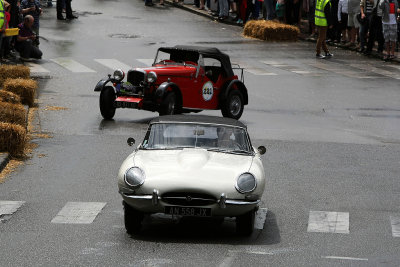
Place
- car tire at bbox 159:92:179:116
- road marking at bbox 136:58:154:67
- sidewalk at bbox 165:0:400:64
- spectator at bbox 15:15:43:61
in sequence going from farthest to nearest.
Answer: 1. sidewalk at bbox 165:0:400:64
2. road marking at bbox 136:58:154:67
3. spectator at bbox 15:15:43:61
4. car tire at bbox 159:92:179:116

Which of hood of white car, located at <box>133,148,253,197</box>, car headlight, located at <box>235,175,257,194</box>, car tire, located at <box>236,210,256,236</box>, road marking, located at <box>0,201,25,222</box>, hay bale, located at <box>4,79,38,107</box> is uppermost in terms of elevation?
hood of white car, located at <box>133,148,253,197</box>

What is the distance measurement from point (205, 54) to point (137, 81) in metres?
1.79

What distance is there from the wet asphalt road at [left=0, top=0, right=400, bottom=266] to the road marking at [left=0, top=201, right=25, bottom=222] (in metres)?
0.15

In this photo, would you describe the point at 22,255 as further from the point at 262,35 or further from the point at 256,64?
the point at 262,35

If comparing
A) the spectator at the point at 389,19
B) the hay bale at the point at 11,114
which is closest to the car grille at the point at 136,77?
the hay bale at the point at 11,114

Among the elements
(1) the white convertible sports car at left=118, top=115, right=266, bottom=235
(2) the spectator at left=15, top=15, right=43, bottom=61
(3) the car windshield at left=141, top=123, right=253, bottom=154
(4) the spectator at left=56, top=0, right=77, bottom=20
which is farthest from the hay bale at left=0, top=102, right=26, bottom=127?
(4) the spectator at left=56, top=0, right=77, bottom=20

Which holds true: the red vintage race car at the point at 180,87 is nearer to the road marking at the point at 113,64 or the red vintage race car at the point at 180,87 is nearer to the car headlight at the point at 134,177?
the road marking at the point at 113,64

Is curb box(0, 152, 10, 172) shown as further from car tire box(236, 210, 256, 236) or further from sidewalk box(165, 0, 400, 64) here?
sidewalk box(165, 0, 400, 64)

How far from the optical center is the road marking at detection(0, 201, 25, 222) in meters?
14.2

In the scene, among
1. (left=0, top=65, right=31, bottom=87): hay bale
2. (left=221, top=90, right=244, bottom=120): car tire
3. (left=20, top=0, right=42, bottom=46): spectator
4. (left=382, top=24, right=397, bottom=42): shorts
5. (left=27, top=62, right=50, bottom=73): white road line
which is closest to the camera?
(left=221, top=90, right=244, bottom=120): car tire

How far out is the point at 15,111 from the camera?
20.3 m

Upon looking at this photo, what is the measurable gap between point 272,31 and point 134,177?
26970mm

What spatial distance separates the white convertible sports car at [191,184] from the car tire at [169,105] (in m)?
8.75

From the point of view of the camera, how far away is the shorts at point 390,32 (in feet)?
111
